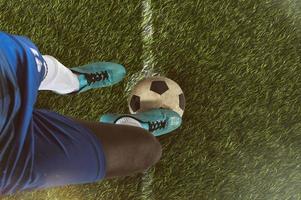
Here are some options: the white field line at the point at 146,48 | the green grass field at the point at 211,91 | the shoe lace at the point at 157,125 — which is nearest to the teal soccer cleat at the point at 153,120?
the shoe lace at the point at 157,125

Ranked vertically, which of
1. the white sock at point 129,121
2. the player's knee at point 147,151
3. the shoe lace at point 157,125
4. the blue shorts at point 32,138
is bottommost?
the shoe lace at point 157,125

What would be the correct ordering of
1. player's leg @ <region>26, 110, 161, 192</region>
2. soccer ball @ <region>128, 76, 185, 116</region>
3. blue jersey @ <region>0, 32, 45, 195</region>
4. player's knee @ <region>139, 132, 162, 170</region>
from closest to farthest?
1. blue jersey @ <region>0, 32, 45, 195</region>
2. player's leg @ <region>26, 110, 161, 192</region>
3. player's knee @ <region>139, 132, 162, 170</region>
4. soccer ball @ <region>128, 76, 185, 116</region>

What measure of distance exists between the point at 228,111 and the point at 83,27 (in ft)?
2.38

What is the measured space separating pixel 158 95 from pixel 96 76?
27 cm

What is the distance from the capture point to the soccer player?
117cm

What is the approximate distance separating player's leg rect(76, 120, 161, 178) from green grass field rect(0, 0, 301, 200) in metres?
0.52

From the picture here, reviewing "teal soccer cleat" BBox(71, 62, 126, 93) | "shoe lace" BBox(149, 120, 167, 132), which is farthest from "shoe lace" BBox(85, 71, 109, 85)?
"shoe lace" BBox(149, 120, 167, 132)

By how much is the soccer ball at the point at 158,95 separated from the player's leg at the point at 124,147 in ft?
1.34

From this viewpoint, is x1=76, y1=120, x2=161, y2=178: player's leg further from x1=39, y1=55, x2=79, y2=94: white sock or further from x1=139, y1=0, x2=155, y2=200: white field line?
x1=139, y1=0, x2=155, y2=200: white field line

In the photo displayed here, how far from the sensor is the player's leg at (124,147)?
4.45 ft

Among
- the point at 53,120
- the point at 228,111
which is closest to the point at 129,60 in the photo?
the point at 228,111

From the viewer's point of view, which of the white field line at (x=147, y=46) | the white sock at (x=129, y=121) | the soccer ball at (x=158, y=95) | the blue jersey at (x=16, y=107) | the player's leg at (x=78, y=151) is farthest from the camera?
the white field line at (x=147, y=46)

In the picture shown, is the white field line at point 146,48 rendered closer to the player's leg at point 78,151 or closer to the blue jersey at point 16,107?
the player's leg at point 78,151

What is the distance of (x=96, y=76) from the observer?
1785mm
